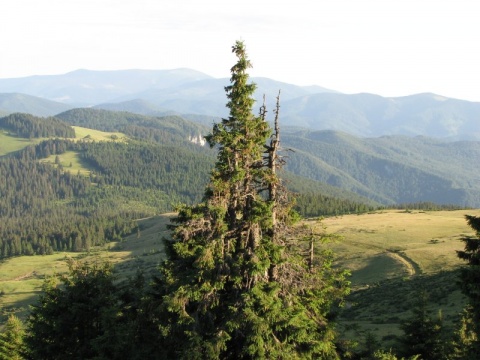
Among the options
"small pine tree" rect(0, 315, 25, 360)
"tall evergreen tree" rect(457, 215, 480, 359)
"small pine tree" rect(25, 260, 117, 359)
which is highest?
"tall evergreen tree" rect(457, 215, 480, 359)

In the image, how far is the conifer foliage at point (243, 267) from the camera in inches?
666

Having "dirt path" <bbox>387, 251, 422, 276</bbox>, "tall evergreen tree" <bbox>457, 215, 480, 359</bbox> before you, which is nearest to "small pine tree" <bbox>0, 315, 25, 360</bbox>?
"tall evergreen tree" <bbox>457, 215, 480, 359</bbox>

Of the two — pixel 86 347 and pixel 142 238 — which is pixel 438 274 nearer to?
pixel 86 347

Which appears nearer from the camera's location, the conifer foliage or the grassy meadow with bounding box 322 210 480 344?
the conifer foliage

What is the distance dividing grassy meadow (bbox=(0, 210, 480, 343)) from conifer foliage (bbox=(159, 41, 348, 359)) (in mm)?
2661

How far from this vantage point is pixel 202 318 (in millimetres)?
18156

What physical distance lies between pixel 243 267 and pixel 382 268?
200ft

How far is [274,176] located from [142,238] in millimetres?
185318

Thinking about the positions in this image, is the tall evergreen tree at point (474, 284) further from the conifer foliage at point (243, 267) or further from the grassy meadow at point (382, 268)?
the conifer foliage at point (243, 267)

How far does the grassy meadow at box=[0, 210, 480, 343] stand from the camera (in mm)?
43812

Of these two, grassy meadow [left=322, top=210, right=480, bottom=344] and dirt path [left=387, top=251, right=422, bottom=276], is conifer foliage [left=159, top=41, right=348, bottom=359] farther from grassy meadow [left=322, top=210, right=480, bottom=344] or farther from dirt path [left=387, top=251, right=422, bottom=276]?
dirt path [left=387, top=251, right=422, bottom=276]

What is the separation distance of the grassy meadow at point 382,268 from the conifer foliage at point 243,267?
2.66 meters

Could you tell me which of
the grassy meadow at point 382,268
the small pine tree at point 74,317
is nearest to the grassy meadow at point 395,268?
the grassy meadow at point 382,268

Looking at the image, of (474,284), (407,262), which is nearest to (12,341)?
(474,284)
